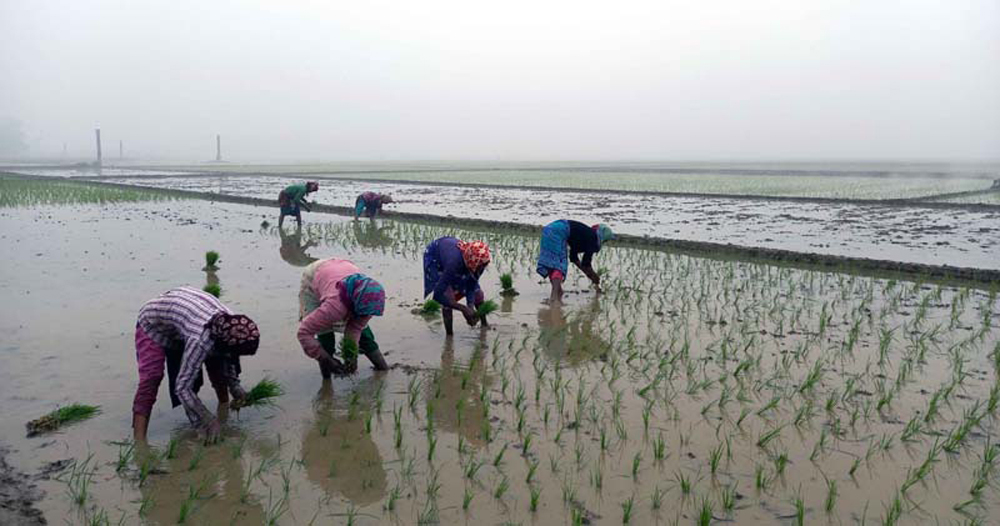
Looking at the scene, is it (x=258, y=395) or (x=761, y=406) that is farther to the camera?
(x=761, y=406)

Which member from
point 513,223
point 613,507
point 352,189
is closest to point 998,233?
point 513,223

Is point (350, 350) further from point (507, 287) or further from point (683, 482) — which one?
point (507, 287)

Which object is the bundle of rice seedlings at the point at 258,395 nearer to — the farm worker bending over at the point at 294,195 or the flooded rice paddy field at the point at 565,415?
the flooded rice paddy field at the point at 565,415

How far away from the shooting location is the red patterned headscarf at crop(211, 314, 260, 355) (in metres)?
3.26

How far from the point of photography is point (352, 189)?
Result: 80.4 feet

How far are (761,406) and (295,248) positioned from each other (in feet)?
25.6

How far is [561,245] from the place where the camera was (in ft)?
21.5

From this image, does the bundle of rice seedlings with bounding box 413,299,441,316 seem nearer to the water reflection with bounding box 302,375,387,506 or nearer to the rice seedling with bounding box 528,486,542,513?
the water reflection with bounding box 302,375,387,506

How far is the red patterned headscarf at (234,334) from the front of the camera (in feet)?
10.7

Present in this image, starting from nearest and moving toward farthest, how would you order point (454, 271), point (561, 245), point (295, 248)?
point (454, 271)
point (561, 245)
point (295, 248)

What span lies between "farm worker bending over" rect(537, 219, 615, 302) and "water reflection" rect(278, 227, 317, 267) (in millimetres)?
3679

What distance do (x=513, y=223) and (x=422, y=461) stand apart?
9.42m

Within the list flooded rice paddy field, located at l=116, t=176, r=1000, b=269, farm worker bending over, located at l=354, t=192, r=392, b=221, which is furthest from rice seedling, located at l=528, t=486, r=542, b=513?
farm worker bending over, located at l=354, t=192, r=392, b=221

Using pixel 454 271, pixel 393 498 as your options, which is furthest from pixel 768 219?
pixel 393 498
